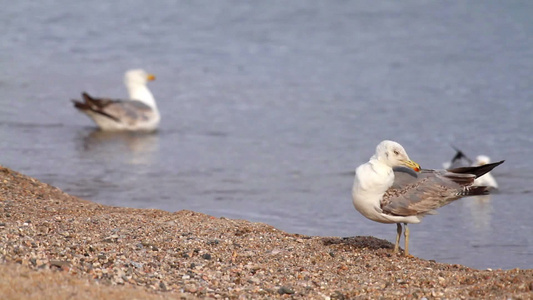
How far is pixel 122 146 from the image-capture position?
13.2m

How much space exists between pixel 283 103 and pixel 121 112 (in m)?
2.86

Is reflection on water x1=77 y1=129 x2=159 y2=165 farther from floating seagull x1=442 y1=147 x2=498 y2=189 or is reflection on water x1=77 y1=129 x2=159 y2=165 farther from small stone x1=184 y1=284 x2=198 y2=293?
small stone x1=184 y1=284 x2=198 y2=293

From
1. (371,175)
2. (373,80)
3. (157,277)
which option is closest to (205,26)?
(373,80)

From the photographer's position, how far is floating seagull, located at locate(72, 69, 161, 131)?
46.1ft

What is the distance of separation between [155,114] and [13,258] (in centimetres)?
909

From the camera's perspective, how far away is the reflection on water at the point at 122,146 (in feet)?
40.0

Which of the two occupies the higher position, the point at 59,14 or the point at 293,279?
the point at 59,14

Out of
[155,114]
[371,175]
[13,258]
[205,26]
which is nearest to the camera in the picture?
[13,258]

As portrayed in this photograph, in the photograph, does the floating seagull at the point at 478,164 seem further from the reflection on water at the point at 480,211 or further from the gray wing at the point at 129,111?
the gray wing at the point at 129,111

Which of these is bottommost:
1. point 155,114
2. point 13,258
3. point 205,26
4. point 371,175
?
point 13,258

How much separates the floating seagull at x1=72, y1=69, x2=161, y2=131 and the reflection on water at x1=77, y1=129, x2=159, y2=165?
14cm

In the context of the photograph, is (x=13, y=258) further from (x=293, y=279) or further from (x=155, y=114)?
(x=155, y=114)

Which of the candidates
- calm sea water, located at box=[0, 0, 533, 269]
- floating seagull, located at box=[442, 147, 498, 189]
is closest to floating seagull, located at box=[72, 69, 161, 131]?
calm sea water, located at box=[0, 0, 533, 269]

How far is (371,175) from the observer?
21.9 feet
